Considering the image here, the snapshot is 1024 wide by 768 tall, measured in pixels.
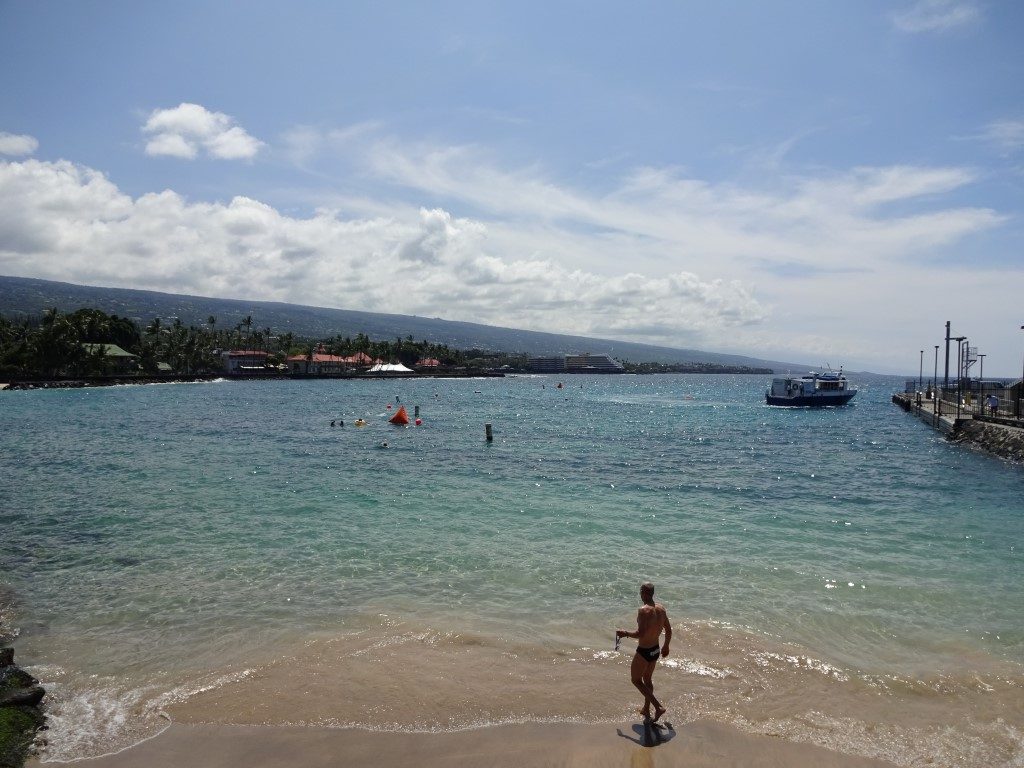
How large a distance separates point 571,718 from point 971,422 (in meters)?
43.0

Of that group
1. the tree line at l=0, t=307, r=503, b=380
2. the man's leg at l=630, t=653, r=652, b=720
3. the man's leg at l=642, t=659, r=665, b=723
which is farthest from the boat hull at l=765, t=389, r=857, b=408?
the tree line at l=0, t=307, r=503, b=380

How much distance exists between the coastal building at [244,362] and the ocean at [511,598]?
400 ft

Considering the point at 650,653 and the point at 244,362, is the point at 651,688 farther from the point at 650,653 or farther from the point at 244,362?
the point at 244,362

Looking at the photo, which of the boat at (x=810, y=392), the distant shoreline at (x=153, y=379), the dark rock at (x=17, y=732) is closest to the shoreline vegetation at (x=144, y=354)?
the distant shoreline at (x=153, y=379)

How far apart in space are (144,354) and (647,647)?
130 meters

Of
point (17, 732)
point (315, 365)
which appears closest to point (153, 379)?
point (315, 365)

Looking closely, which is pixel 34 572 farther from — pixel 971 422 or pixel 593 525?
pixel 971 422

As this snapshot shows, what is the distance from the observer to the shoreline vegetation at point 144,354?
97.4 m

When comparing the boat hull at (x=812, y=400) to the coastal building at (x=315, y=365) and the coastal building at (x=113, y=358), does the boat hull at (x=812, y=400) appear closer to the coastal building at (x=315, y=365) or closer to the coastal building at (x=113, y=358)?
the coastal building at (x=113, y=358)

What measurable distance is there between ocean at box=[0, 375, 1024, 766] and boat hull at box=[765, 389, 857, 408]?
49.2 m

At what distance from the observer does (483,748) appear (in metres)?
7.37

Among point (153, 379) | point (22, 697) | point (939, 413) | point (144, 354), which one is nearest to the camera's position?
point (22, 697)

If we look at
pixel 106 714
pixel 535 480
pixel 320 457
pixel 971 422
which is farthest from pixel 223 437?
pixel 971 422

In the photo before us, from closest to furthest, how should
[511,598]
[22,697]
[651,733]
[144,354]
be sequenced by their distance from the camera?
[651,733]
[22,697]
[511,598]
[144,354]
